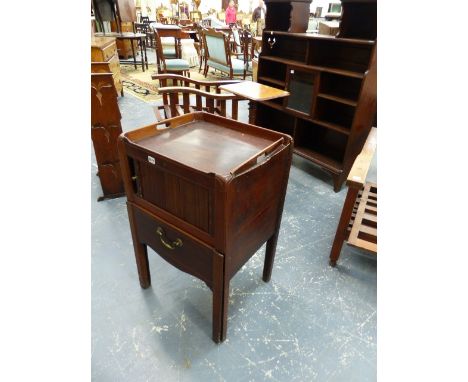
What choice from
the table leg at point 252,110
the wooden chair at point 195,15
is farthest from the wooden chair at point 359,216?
the wooden chair at point 195,15

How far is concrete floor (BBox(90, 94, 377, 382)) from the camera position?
3.62 ft

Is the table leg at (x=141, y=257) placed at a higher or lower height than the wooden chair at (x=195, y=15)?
lower

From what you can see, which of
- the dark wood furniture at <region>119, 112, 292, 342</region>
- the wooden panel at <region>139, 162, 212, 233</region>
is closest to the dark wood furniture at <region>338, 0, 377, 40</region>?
the dark wood furniture at <region>119, 112, 292, 342</region>

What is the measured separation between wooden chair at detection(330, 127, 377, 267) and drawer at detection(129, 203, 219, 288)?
0.78 meters

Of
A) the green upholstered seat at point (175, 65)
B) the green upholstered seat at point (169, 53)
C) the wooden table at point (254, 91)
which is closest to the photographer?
the wooden table at point (254, 91)

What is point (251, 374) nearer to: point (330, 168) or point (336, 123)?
point (330, 168)

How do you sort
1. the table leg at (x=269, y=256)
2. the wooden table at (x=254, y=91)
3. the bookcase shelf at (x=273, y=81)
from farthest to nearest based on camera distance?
the bookcase shelf at (x=273, y=81) → the wooden table at (x=254, y=91) → the table leg at (x=269, y=256)

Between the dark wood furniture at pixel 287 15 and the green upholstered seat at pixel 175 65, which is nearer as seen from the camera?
the dark wood furniture at pixel 287 15

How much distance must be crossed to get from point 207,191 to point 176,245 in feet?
0.99

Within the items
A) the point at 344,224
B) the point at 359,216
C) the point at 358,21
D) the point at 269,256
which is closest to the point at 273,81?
the point at 358,21

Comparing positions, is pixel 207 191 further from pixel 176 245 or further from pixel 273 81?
pixel 273 81

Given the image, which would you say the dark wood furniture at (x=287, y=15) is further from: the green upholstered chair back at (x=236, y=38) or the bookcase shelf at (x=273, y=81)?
the green upholstered chair back at (x=236, y=38)

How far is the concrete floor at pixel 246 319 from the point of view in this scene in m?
1.10

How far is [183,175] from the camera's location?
84cm
